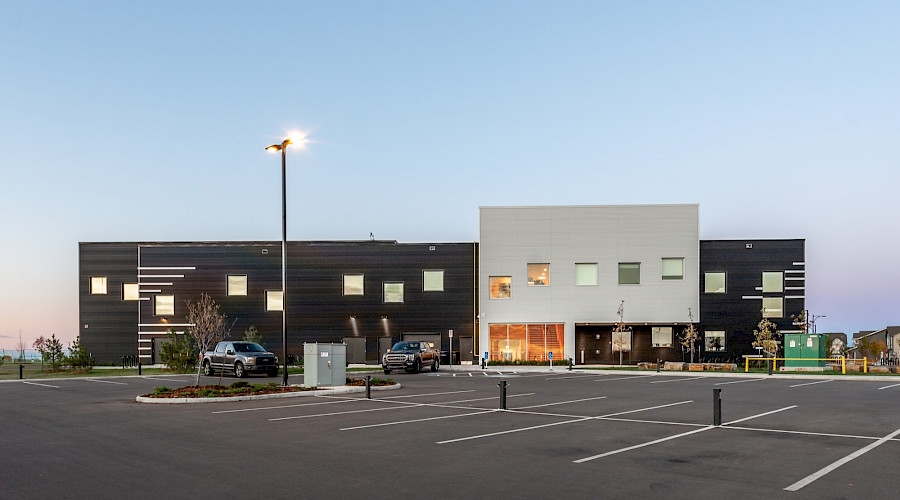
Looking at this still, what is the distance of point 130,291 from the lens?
50312 mm

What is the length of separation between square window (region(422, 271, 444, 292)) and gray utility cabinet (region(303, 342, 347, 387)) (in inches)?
973

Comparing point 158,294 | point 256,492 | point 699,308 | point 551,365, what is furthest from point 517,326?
point 256,492

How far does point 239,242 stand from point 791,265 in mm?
38779

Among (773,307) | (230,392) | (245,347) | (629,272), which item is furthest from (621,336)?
(230,392)

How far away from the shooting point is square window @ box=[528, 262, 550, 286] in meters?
47.1

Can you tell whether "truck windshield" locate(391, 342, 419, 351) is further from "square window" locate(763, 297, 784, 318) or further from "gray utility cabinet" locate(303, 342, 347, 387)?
"square window" locate(763, 297, 784, 318)

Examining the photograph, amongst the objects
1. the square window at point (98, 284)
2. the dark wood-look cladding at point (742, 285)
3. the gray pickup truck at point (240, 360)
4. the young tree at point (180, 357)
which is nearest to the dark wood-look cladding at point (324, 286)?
the square window at point (98, 284)

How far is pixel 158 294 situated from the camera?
49.3 metres

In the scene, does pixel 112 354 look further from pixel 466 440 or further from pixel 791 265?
pixel 791 265

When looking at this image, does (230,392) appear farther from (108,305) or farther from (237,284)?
(108,305)

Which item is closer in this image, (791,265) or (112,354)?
(791,265)

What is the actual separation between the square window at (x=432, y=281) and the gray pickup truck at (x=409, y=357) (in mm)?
10567

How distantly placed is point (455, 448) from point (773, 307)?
41.4m

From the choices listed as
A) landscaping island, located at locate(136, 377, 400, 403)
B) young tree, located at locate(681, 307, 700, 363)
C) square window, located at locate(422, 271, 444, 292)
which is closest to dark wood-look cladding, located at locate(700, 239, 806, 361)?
young tree, located at locate(681, 307, 700, 363)
